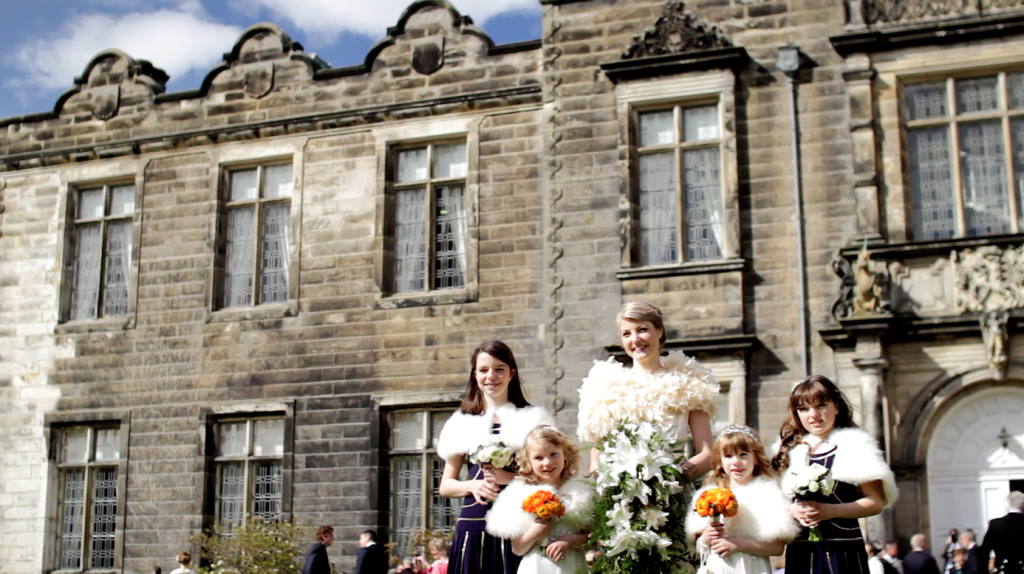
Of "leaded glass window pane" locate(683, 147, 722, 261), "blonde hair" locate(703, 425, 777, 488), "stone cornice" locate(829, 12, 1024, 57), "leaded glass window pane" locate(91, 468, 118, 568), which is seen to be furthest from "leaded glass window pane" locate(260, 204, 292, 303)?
"blonde hair" locate(703, 425, 777, 488)

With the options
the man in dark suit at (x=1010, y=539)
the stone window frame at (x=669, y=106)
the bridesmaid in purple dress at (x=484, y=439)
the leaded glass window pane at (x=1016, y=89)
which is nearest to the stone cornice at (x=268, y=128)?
the stone window frame at (x=669, y=106)

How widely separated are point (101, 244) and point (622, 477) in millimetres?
12541

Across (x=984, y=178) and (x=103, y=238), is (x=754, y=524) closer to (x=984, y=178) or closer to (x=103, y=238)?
(x=984, y=178)

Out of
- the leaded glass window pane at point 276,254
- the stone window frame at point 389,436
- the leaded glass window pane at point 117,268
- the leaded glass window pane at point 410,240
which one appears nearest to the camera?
the stone window frame at point 389,436

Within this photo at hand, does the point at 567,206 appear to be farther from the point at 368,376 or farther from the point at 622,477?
the point at 622,477

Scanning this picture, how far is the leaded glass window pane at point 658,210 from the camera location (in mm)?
13766

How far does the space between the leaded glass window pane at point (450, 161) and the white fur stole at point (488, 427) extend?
889cm

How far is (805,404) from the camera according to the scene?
5848 millimetres

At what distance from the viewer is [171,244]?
1612 centimetres

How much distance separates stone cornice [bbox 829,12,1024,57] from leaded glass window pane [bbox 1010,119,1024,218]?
978 millimetres

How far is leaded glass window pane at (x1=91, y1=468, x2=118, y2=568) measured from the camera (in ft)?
52.1

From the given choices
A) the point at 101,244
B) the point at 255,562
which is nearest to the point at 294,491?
the point at 255,562

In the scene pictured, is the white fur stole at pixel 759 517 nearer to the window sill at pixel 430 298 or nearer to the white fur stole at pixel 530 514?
the white fur stole at pixel 530 514

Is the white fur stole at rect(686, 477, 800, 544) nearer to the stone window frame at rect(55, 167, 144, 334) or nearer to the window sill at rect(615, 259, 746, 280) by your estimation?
the window sill at rect(615, 259, 746, 280)
